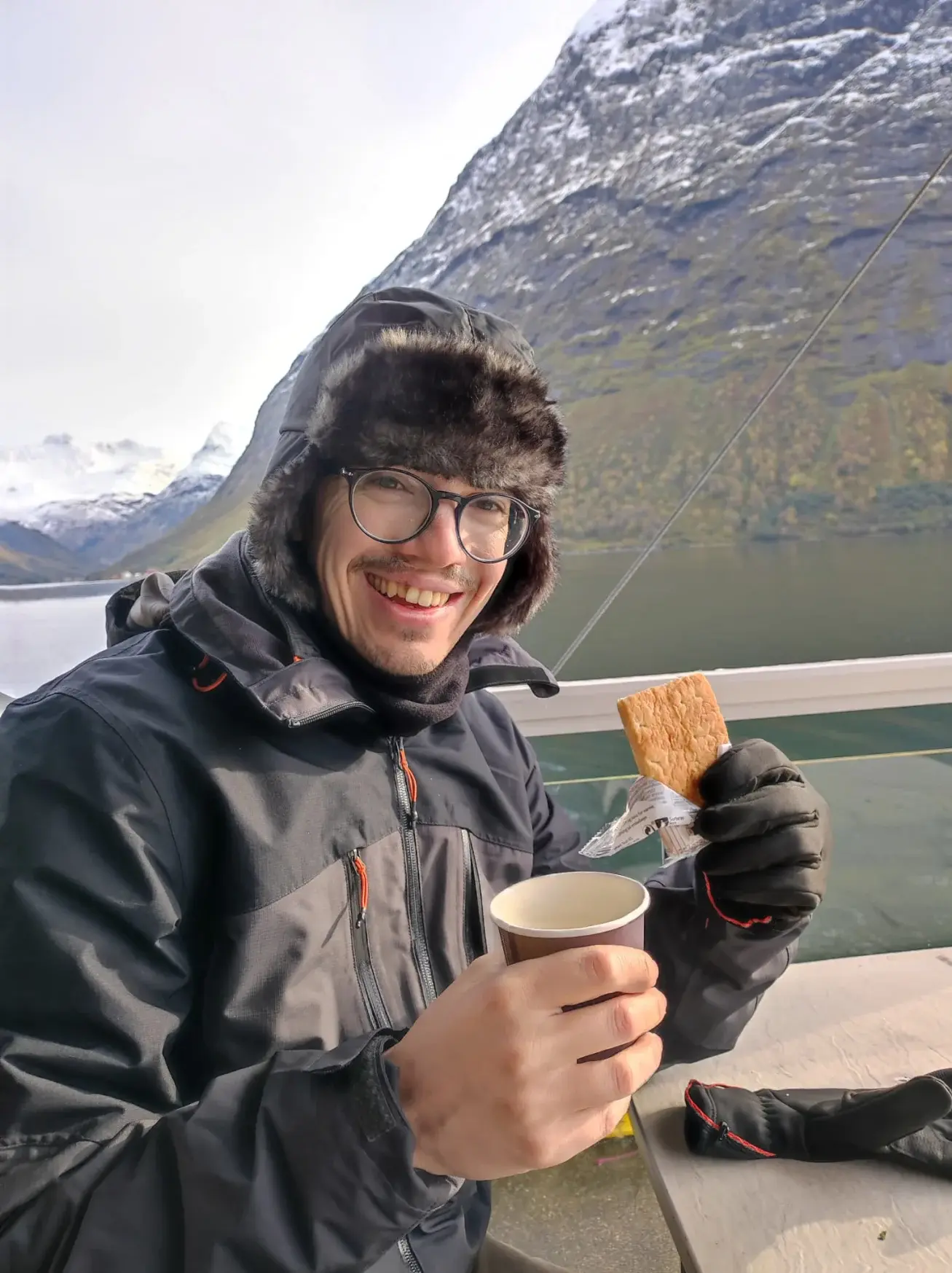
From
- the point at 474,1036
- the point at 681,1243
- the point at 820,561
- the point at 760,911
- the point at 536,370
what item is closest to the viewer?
the point at 474,1036

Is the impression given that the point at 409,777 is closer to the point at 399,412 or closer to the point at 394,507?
the point at 394,507

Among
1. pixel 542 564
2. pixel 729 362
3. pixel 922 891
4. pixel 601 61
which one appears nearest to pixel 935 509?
pixel 729 362

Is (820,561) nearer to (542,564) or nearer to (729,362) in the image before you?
(729,362)

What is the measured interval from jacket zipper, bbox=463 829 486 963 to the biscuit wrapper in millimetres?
205

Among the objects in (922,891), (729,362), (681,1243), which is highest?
(729,362)

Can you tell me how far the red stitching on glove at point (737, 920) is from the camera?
3.37 ft

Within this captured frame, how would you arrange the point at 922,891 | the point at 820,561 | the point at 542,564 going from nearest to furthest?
the point at 542,564, the point at 922,891, the point at 820,561

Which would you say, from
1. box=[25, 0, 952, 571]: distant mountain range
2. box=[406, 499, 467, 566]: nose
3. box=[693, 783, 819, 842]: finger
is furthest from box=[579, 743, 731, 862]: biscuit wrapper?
box=[25, 0, 952, 571]: distant mountain range

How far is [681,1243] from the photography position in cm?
79

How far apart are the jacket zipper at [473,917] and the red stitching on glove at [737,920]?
0.32 m

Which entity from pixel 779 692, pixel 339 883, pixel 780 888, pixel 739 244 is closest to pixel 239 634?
pixel 339 883

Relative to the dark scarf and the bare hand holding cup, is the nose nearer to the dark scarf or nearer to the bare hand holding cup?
the dark scarf

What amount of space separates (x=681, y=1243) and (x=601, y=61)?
16.7 ft

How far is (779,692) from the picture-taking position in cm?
235
